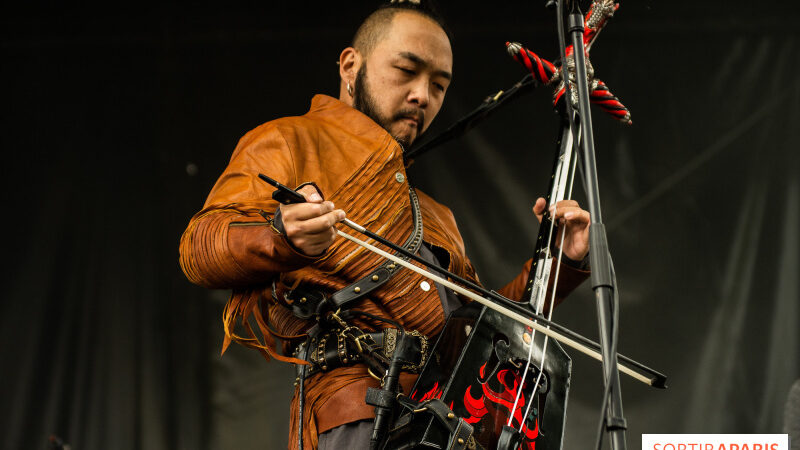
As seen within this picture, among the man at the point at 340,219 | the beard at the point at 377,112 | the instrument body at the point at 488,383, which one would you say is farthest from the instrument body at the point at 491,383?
the beard at the point at 377,112

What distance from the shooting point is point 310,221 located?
116 centimetres

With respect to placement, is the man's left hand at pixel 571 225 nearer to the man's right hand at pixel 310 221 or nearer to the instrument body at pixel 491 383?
the instrument body at pixel 491 383

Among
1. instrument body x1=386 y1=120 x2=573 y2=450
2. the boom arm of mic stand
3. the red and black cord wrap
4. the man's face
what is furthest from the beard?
instrument body x1=386 y1=120 x2=573 y2=450

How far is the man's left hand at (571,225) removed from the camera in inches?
65.6

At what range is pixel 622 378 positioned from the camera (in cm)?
271

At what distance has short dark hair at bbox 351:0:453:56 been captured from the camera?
5.92 ft

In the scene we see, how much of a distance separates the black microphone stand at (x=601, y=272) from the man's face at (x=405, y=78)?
0.57m

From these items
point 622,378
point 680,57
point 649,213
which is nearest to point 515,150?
point 649,213

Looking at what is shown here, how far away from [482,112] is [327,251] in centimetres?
86

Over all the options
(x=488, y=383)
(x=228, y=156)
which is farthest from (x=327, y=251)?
(x=228, y=156)

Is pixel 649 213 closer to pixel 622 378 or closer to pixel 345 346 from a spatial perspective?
pixel 622 378

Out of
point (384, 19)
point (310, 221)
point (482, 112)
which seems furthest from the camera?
point (482, 112)

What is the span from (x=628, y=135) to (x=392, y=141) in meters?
1.61

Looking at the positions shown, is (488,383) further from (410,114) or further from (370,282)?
(410,114)
